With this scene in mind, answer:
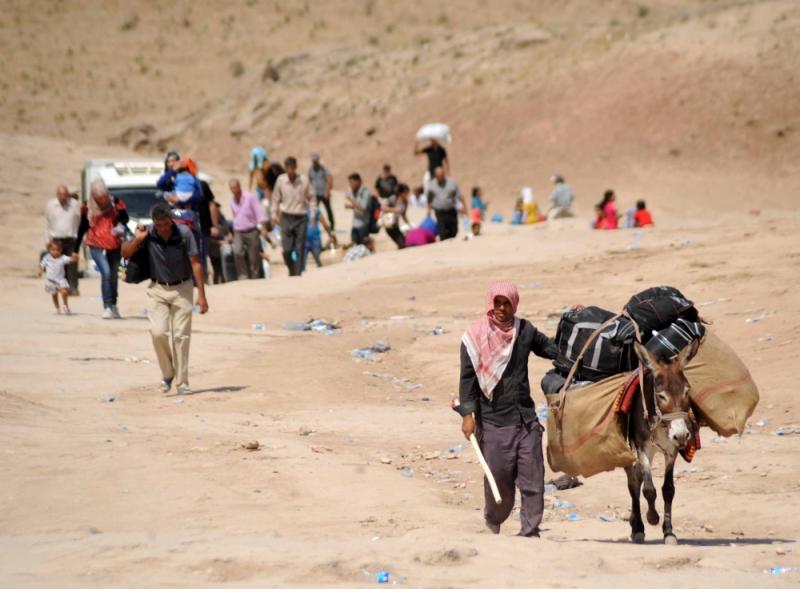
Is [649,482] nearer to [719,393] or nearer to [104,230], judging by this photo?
[719,393]

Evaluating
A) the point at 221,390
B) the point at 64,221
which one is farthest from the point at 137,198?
the point at 221,390

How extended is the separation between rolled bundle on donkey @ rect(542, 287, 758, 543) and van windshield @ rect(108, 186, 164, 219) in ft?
50.5

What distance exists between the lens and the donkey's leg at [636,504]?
319 inches

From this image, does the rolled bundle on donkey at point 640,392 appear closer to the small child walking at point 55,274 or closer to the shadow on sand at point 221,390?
the shadow on sand at point 221,390

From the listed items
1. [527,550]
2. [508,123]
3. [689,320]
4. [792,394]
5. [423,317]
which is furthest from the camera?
[508,123]

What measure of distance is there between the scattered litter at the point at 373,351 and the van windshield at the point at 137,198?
302 inches

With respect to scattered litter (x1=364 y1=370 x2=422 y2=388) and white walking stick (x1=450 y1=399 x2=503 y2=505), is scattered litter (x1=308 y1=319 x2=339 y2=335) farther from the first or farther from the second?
white walking stick (x1=450 y1=399 x2=503 y2=505)

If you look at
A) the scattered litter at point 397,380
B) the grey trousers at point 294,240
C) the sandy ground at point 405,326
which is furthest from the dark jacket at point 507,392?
the grey trousers at point 294,240

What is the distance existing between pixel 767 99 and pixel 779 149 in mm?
1848

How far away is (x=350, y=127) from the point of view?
45.3 m

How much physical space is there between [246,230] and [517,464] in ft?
47.8

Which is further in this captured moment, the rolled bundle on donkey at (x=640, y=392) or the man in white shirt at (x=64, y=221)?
the man in white shirt at (x=64, y=221)

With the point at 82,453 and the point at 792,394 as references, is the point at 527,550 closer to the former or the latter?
the point at 82,453

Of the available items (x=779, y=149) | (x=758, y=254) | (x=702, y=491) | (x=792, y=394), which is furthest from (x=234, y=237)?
(x=779, y=149)
